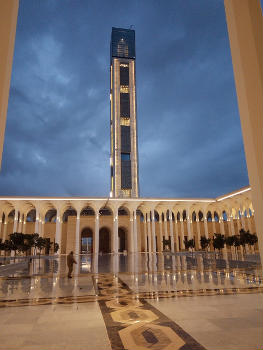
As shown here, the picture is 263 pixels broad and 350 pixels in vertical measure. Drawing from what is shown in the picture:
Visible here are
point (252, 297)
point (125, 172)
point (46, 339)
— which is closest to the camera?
point (46, 339)

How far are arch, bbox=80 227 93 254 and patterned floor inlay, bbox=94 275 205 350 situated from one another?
3515 centimetres

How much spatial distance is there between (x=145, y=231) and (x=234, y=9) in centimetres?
3558

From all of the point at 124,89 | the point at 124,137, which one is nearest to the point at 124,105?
the point at 124,89

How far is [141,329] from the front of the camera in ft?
11.9

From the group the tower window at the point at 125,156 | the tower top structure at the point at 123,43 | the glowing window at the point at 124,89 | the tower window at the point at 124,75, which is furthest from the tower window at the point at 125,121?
the tower top structure at the point at 123,43

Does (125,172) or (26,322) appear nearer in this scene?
(26,322)

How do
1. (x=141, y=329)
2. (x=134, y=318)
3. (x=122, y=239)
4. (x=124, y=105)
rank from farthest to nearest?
(x=124, y=105) → (x=122, y=239) → (x=134, y=318) → (x=141, y=329)

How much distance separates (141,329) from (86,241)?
3802 centimetres

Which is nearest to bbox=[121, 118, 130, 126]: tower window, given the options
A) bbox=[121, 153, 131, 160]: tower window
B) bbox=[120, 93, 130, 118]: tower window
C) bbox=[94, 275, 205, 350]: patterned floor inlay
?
bbox=[120, 93, 130, 118]: tower window

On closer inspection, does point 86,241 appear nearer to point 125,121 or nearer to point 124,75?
point 125,121

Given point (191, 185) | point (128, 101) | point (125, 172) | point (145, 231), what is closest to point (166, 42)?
point (128, 101)

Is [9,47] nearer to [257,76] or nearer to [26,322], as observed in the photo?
[257,76]

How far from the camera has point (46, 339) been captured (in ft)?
10.7

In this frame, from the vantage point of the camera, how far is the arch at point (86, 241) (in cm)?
3922
